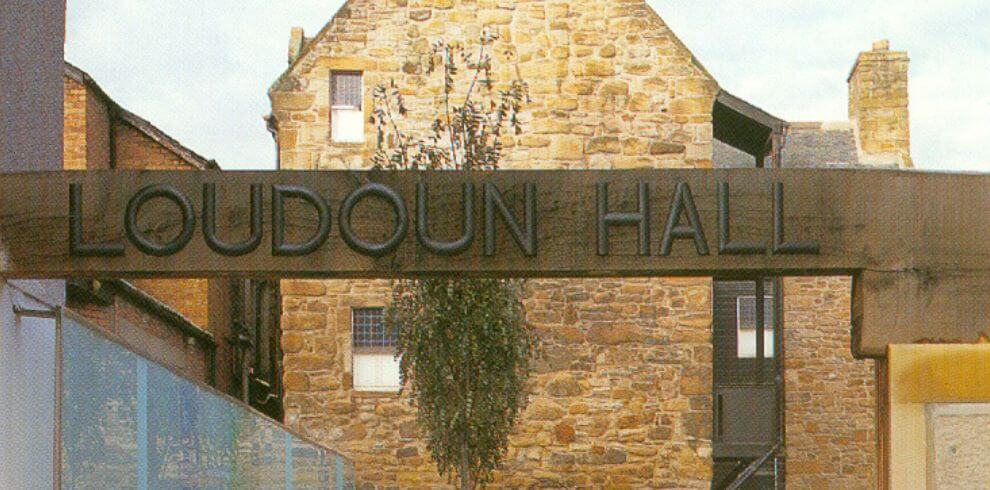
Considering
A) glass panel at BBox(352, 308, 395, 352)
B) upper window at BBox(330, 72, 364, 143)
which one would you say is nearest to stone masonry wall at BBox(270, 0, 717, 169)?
upper window at BBox(330, 72, 364, 143)

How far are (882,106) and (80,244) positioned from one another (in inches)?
990

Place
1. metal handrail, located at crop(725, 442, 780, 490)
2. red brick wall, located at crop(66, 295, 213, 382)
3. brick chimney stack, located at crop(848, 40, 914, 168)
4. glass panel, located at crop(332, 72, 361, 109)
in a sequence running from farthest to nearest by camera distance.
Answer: brick chimney stack, located at crop(848, 40, 914, 168) < metal handrail, located at crop(725, 442, 780, 490) < glass panel, located at crop(332, 72, 361, 109) < red brick wall, located at crop(66, 295, 213, 382)

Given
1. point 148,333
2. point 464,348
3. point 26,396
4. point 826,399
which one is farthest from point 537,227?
point 826,399

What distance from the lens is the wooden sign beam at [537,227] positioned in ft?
22.2

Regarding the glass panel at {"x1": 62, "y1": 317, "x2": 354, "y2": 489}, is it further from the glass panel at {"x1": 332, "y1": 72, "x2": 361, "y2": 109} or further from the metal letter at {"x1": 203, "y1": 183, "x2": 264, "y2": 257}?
the glass panel at {"x1": 332, "y1": 72, "x2": 361, "y2": 109}

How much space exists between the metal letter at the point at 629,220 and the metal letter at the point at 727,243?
318 millimetres

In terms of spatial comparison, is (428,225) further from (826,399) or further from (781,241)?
(826,399)

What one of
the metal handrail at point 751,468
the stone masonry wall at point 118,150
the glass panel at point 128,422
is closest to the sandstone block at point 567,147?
the metal handrail at point 751,468

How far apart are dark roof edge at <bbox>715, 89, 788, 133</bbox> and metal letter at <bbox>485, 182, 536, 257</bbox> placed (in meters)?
15.8

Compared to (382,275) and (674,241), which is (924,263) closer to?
(674,241)

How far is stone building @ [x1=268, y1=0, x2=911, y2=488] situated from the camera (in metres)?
20.7

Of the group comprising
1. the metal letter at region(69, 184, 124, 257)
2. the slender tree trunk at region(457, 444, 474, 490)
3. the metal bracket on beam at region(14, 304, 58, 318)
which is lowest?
the slender tree trunk at region(457, 444, 474, 490)

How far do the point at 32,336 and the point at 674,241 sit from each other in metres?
3.28

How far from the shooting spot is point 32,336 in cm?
773
